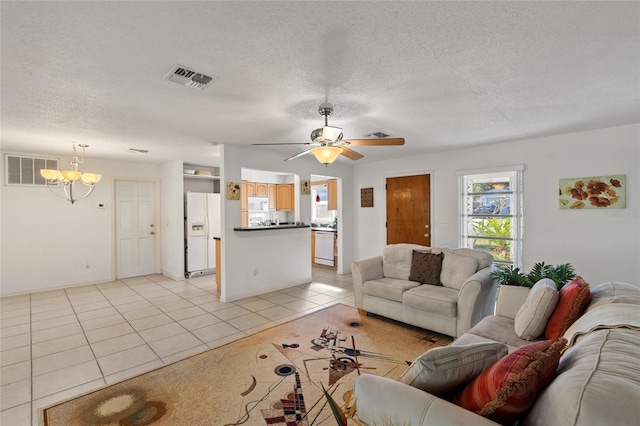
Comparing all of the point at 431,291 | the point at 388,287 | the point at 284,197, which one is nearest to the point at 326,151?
the point at 388,287

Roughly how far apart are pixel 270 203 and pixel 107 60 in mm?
6347

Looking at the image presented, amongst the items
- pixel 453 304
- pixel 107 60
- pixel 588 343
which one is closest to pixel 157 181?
pixel 107 60

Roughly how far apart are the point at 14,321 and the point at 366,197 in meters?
5.75

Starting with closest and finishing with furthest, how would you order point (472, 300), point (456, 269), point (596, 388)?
point (596, 388), point (472, 300), point (456, 269)

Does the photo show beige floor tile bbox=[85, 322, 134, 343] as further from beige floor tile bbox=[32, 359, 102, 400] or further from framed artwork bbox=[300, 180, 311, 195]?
framed artwork bbox=[300, 180, 311, 195]

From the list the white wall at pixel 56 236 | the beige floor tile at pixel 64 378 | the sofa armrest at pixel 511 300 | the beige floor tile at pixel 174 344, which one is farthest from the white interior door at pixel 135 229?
the sofa armrest at pixel 511 300

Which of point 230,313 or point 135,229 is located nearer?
point 230,313

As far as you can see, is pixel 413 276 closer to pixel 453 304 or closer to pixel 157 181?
pixel 453 304

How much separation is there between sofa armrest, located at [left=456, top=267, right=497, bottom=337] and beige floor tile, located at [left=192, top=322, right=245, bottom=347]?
2.31m

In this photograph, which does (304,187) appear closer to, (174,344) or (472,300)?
(174,344)

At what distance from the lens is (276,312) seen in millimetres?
4004

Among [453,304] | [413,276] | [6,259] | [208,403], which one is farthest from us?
[6,259]

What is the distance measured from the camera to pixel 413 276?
3.74 m

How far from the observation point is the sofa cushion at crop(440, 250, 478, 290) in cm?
338
